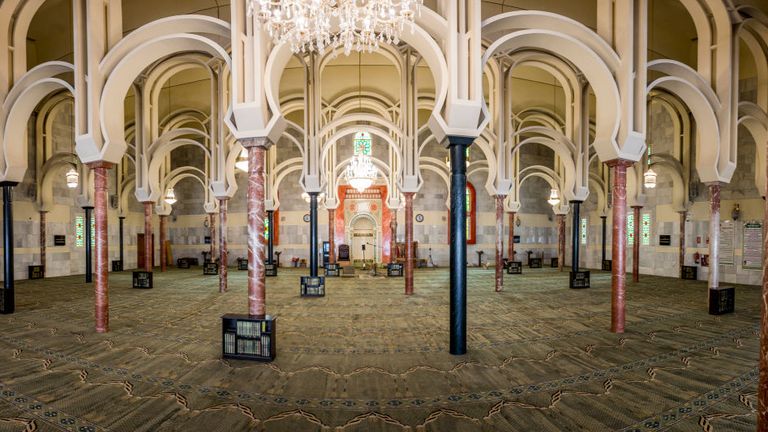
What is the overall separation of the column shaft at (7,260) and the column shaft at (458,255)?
834cm

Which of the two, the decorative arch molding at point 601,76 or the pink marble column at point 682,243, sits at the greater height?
the decorative arch molding at point 601,76

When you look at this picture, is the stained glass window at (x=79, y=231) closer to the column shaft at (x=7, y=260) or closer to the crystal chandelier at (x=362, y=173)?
the column shaft at (x=7, y=260)

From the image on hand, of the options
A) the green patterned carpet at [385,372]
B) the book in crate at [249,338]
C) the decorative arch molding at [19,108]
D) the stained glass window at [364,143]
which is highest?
the stained glass window at [364,143]

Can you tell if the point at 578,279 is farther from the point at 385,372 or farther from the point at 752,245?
the point at 385,372

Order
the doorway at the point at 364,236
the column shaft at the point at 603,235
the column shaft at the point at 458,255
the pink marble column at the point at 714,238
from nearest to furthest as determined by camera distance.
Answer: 1. the column shaft at the point at 458,255
2. the pink marble column at the point at 714,238
3. the column shaft at the point at 603,235
4. the doorway at the point at 364,236

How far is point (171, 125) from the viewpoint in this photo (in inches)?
615

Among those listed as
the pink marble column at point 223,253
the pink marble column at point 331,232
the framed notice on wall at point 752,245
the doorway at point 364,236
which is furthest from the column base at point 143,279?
the framed notice on wall at point 752,245

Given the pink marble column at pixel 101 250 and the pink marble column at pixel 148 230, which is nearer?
the pink marble column at pixel 101 250

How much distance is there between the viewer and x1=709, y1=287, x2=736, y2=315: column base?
23.8ft

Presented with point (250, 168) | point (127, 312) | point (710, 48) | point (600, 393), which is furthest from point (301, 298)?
point (710, 48)

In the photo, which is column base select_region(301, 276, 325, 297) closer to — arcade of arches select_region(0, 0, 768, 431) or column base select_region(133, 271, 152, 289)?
arcade of arches select_region(0, 0, 768, 431)

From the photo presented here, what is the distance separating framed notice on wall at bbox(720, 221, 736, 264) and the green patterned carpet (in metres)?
5.56

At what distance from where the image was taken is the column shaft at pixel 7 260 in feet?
24.0

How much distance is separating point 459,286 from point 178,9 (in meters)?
9.16
